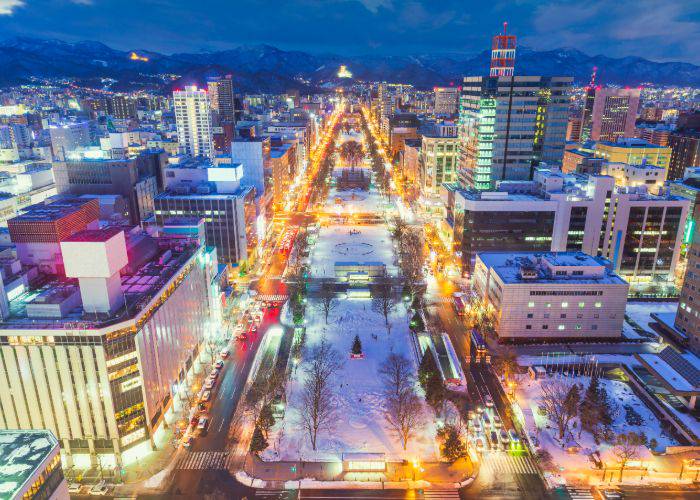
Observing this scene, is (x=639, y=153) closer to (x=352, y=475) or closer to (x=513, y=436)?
(x=513, y=436)

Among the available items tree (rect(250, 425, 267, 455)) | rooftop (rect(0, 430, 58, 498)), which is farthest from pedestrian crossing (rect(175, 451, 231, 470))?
rooftop (rect(0, 430, 58, 498))

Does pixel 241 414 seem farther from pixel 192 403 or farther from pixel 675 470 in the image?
pixel 675 470

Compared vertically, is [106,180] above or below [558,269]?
above

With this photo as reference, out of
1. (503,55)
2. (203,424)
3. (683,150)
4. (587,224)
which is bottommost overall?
(203,424)

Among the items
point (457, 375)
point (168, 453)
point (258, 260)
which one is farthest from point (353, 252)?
point (168, 453)

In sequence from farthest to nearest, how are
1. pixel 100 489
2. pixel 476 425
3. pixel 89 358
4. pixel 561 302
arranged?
pixel 561 302 < pixel 476 425 < pixel 89 358 < pixel 100 489

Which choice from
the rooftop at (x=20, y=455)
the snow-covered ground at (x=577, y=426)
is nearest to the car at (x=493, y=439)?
the snow-covered ground at (x=577, y=426)

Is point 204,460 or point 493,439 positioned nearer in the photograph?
point 204,460

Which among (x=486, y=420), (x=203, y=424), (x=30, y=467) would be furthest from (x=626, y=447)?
(x=30, y=467)
